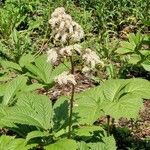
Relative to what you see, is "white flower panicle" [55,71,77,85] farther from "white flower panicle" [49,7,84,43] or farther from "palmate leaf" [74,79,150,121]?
"palmate leaf" [74,79,150,121]

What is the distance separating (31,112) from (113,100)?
652mm

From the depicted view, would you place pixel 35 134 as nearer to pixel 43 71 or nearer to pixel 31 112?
pixel 31 112

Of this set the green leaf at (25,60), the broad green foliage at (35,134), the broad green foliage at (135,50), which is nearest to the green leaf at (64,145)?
the broad green foliage at (35,134)

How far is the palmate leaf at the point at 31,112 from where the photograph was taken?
3.25 m

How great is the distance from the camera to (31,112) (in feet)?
11.1

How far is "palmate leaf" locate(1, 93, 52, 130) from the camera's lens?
3.25 meters

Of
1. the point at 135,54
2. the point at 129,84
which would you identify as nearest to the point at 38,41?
the point at 135,54

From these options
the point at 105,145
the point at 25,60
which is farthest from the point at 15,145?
the point at 25,60

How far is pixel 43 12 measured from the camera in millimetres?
6781

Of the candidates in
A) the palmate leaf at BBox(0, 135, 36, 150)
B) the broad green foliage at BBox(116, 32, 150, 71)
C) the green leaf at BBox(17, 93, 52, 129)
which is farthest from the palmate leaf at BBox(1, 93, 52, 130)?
the broad green foliage at BBox(116, 32, 150, 71)

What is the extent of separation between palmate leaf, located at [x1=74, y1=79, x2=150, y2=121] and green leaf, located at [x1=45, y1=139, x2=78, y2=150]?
0.21 meters

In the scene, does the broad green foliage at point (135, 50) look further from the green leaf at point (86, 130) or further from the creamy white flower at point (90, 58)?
the creamy white flower at point (90, 58)

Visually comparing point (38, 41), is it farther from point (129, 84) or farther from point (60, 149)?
point (60, 149)

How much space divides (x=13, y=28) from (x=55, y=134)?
3487mm
